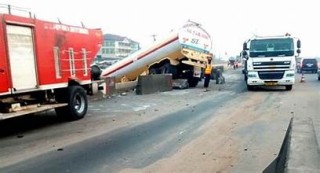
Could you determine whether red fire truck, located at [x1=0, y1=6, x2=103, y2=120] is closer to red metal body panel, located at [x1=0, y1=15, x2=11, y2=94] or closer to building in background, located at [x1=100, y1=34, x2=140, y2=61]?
red metal body panel, located at [x1=0, y1=15, x2=11, y2=94]

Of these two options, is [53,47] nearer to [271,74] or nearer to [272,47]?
[271,74]

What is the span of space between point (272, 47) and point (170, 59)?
20.5 ft

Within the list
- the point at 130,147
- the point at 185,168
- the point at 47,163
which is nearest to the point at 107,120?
the point at 130,147

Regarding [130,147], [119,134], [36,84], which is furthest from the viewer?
[36,84]

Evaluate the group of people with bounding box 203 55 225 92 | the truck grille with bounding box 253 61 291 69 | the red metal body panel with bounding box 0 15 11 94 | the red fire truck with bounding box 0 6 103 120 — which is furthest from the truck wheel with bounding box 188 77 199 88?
the red metal body panel with bounding box 0 15 11 94

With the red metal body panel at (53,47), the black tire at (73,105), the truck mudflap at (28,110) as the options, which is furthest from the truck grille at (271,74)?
the truck mudflap at (28,110)

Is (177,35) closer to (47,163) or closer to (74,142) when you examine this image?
(74,142)

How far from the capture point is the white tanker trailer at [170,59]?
2377cm

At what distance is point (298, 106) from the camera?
14211mm

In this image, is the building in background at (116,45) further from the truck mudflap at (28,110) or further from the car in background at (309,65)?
the truck mudflap at (28,110)

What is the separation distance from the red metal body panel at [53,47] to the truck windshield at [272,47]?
1014cm

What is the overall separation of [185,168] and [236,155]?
1.25 meters

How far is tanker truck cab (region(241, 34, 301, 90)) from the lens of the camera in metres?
20.5

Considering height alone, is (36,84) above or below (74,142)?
above
